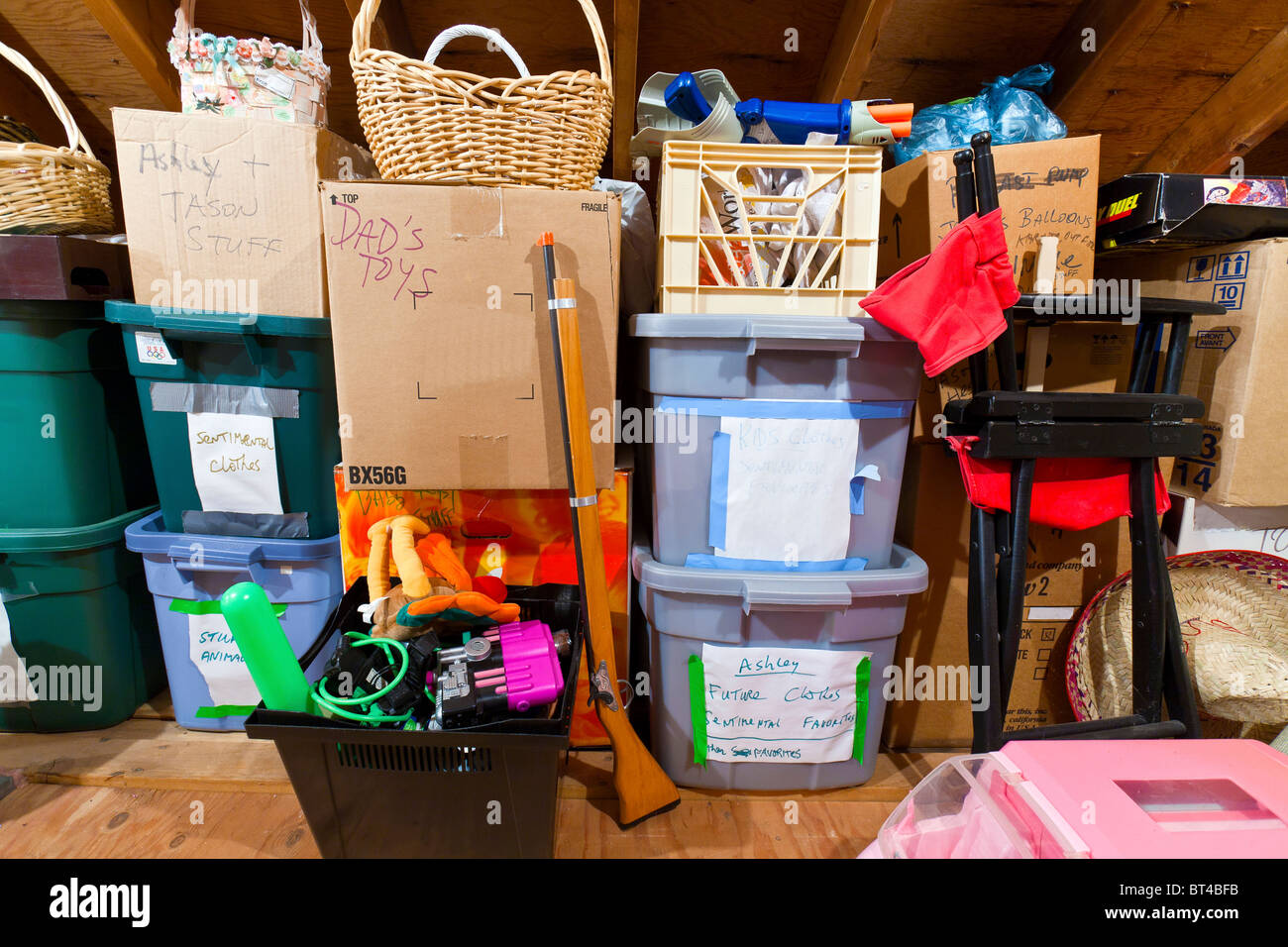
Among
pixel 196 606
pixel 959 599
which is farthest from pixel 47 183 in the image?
pixel 959 599

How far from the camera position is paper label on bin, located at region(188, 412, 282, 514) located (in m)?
1.24

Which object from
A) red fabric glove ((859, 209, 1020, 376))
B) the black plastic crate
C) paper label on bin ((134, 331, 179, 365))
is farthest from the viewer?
paper label on bin ((134, 331, 179, 365))

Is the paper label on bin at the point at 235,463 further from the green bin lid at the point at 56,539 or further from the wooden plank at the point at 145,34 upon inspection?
the wooden plank at the point at 145,34

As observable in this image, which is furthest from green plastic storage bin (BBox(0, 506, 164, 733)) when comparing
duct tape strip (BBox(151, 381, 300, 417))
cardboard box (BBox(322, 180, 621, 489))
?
cardboard box (BBox(322, 180, 621, 489))

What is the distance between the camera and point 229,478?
4.17 ft

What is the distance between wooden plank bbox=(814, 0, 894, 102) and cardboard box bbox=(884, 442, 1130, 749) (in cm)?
84

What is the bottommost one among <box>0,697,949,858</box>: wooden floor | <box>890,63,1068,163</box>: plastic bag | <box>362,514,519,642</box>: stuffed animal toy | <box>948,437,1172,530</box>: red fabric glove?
<box>0,697,949,858</box>: wooden floor

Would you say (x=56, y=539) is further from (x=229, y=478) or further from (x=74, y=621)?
(x=229, y=478)

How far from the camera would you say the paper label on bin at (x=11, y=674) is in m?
1.34

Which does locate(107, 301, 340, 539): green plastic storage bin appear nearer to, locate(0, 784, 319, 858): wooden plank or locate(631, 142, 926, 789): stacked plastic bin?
locate(0, 784, 319, 858): wooden plank

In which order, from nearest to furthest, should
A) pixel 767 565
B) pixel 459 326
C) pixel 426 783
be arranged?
pixel 426 783
pixel 459 326
pixel 767 565

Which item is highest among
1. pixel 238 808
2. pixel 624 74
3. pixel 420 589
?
pixel 624 74

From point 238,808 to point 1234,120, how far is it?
2639 millimetres

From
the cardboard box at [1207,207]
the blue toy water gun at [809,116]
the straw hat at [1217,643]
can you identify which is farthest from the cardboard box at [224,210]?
the straw hat at [1217,643]
